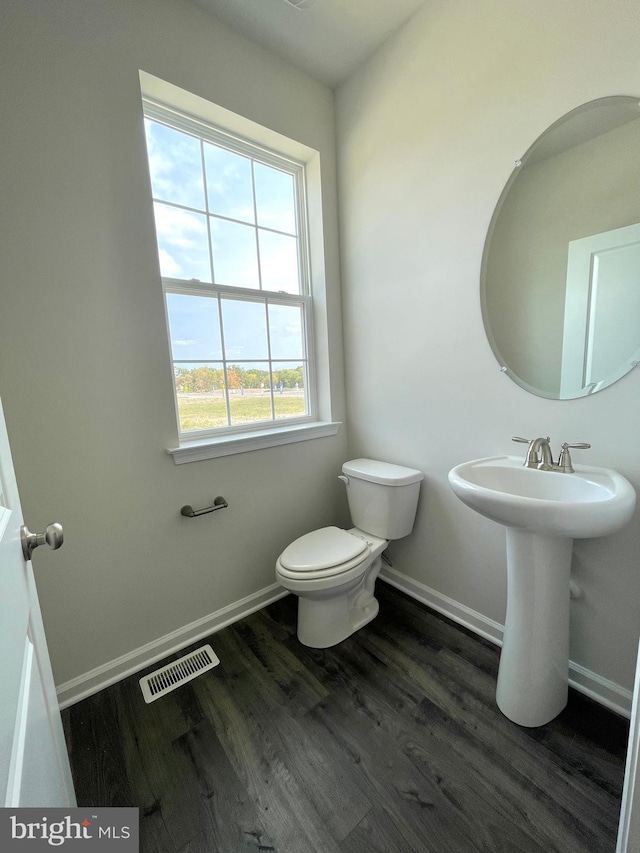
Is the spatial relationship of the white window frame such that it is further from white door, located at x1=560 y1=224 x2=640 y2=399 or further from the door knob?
white door, located at x1=560 y1=224 x2=640 y2=399

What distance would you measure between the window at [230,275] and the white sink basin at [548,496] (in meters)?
1.08

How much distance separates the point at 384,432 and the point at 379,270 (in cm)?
84

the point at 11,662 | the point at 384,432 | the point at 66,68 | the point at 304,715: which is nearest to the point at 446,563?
the point at 384,432

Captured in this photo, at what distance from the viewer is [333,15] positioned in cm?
147

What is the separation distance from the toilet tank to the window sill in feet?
0.95

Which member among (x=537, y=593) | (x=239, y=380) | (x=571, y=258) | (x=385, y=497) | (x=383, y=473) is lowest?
(x=537, y=593)

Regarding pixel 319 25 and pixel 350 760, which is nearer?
pixel 350 760

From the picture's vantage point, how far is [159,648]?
1.54 m

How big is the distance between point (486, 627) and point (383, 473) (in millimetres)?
821

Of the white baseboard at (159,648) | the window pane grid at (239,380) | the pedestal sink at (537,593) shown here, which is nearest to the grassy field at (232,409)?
the window pane grid at (239,380)

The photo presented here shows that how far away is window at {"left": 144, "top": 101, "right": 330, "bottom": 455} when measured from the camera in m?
1.57

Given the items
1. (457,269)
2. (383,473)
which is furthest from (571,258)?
(383,473)

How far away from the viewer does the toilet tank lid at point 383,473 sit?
1684 mm

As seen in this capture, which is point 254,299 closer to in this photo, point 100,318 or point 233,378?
point 233,378
